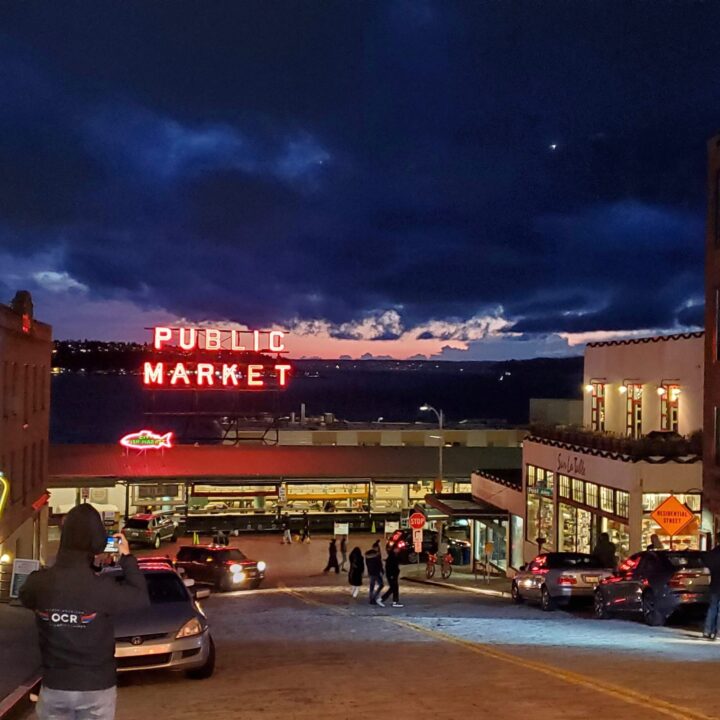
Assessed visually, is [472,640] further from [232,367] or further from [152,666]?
[232,367]

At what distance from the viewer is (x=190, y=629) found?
10.3 meters

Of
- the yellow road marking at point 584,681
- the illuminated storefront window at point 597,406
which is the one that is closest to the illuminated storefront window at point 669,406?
the illuminated storefront window at point 597,406

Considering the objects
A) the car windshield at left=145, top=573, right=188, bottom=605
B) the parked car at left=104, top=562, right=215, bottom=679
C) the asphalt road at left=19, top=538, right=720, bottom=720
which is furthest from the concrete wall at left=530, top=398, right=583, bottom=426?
the parked car at left=104, top=562, right=215, bottom=679

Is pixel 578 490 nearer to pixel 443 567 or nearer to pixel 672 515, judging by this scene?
pixel 443 567

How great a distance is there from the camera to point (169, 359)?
5762 cm

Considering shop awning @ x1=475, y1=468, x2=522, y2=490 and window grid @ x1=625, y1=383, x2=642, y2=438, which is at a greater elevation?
window grid @ x1=625, y1=383, x2=642, y2=438

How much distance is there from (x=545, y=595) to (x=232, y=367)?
4001cm

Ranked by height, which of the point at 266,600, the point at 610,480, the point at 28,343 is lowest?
the point at 266,600

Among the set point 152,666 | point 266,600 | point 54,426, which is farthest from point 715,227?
point 54,426

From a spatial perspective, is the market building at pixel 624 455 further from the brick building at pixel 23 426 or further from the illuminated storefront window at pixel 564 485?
the brick building at pixel 23 426

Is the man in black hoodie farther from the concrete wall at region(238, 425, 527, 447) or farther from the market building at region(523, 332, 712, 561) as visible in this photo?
the concrete wall at region(238, 425, 527, 447)

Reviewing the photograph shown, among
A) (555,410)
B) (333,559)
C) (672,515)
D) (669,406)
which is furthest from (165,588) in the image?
(555,410)

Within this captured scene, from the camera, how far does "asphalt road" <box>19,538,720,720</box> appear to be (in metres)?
8.54

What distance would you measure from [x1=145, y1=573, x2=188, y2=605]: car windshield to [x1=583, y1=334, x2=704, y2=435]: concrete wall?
21432 mm
